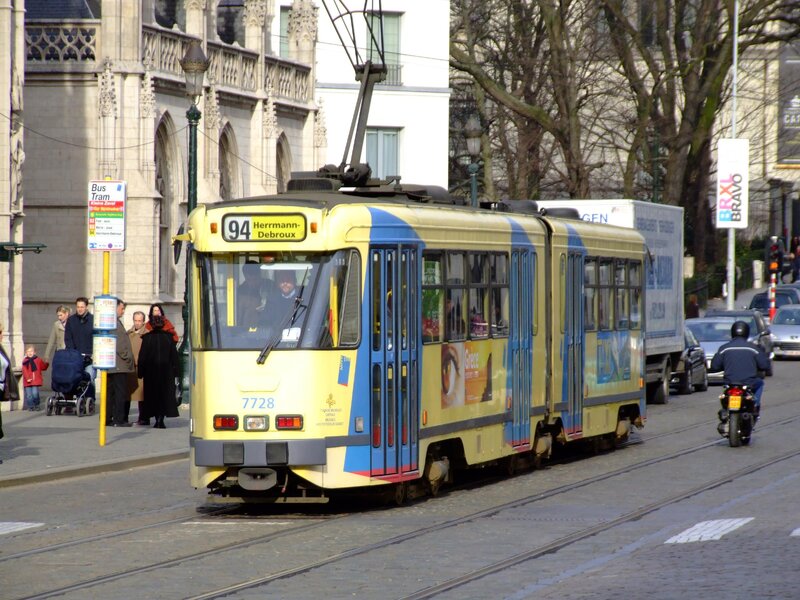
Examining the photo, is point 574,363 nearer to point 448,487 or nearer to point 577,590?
point 448,487

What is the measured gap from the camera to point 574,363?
19547mm

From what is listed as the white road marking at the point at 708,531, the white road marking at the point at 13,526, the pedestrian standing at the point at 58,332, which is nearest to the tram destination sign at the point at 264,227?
the white road marking at the point at 13,526

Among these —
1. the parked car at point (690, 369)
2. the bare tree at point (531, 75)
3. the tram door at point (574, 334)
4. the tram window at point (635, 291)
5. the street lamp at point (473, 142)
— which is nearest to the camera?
the tram door at point (574, 334)

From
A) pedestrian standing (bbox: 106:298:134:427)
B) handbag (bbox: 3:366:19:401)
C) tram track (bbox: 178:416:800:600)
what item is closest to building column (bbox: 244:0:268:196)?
pedestrian standing (bbox: 106:298:134:427)

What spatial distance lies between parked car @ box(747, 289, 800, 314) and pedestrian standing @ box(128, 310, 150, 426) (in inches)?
1382

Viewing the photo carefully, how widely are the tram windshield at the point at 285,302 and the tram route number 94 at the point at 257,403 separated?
17.3 inches

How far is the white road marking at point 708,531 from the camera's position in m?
12.6

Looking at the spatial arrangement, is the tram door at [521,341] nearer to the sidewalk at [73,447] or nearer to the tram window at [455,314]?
the tram window at [455,314]

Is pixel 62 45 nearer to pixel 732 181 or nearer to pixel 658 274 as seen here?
pixel 658 274

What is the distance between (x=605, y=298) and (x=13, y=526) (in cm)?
924

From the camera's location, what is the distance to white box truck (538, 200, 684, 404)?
29.9m

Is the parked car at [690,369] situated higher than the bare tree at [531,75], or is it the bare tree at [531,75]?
the bare tree at [531,75]

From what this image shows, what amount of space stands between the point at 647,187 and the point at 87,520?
48744 millimetres

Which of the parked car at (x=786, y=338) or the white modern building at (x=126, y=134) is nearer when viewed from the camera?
the white modern building at (x=126, y=134)
